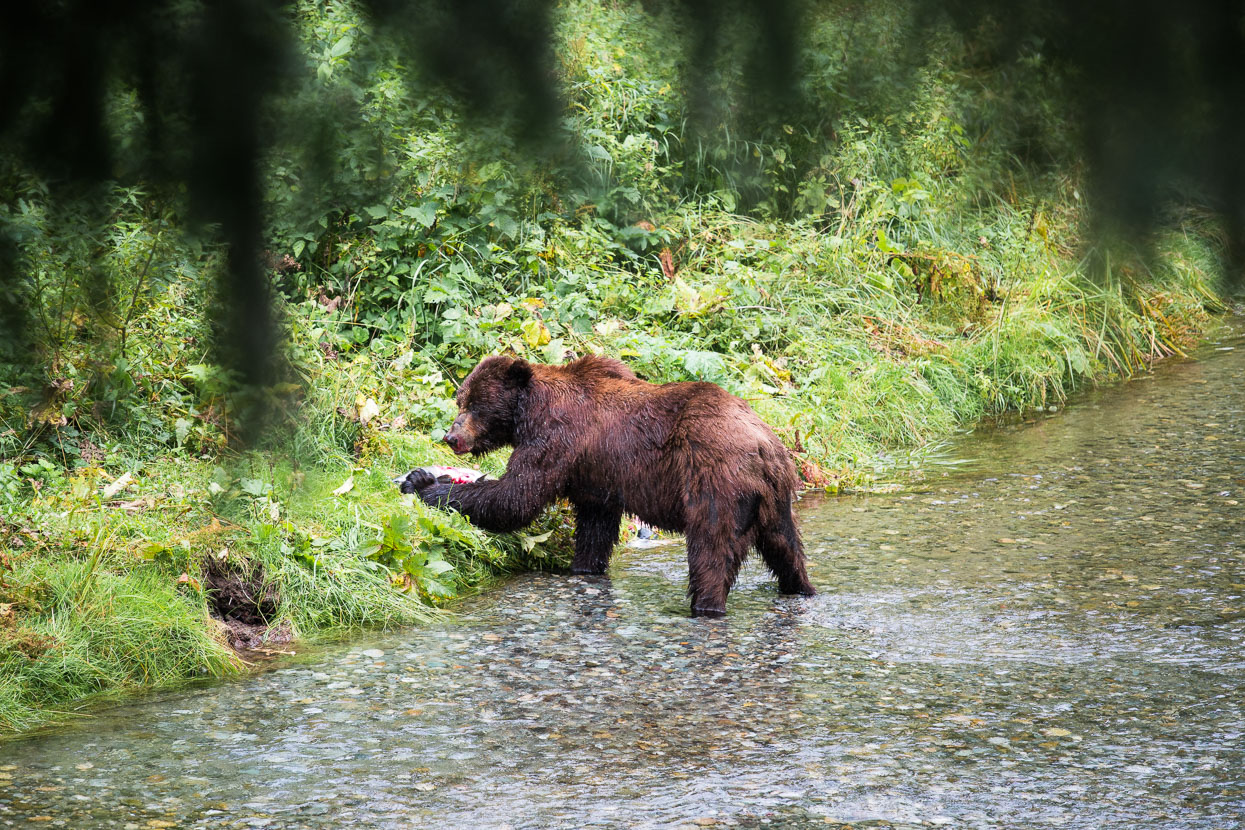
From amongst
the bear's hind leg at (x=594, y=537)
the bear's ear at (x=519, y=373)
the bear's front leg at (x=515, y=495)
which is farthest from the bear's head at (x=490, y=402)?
the bear's hind leg at (x=594, y=537)

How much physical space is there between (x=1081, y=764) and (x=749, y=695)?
1.21m

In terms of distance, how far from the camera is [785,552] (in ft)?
19.0

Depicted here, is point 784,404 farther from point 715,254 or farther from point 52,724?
point 52,724

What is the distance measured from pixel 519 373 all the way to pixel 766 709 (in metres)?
2.39

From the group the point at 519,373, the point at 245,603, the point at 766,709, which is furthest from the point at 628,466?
the point at 245,603

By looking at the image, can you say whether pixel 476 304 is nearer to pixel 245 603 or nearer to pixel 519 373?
pixel 519 373

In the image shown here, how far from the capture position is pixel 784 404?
883 cm

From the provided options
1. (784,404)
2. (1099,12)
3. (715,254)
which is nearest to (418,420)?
(784,404)

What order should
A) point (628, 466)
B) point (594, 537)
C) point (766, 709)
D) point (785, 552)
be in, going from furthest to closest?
point (594, 537), point (628, 466), point (785, 552), point (766, 709)

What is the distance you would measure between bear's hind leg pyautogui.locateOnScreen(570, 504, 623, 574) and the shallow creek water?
0.13 meters

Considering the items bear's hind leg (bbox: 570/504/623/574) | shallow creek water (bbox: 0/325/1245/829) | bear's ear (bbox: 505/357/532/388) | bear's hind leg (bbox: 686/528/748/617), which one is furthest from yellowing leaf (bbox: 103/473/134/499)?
bear's hind leg (bbox: 686/528/748/617)

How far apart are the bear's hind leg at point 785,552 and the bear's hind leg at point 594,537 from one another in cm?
83

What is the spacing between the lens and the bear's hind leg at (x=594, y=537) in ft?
20.8

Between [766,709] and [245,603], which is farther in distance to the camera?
[245,603]
